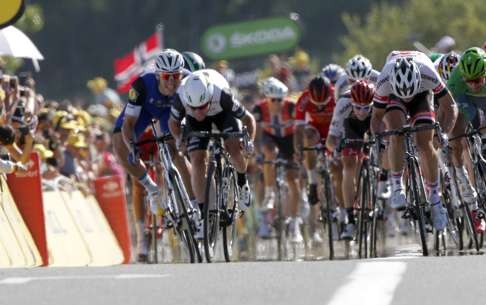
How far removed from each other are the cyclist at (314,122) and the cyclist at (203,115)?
400 centimetres

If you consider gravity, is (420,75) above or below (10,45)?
below

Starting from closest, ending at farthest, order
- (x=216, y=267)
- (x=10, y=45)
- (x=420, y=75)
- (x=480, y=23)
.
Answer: (x=216, y=267)
(x=420, y=75)
(x=10, y=45)
(x=480, y=23)

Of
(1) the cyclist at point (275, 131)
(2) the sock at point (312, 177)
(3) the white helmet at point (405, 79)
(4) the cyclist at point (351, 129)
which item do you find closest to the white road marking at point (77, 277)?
(3) the white helmet at point (405, 79)

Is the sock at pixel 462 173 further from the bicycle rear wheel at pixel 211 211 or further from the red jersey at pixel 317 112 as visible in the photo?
the red jersey at pixel 317 112

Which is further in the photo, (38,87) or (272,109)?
(38,87)

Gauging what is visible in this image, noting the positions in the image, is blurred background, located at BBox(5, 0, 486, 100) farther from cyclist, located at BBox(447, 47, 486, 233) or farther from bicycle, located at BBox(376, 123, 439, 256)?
bicycle, located at BBox(376, 123, 439, 256)

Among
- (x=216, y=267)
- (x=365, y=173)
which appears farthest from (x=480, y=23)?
(x=216, y=267)

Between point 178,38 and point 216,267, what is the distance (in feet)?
246

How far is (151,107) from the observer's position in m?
16.9

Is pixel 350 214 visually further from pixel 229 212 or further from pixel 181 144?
pixel 181 144

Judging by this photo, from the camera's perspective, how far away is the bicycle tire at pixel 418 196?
14.6 meters

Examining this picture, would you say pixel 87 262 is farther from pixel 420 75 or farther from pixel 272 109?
pixel 420 75

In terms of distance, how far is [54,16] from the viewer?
88312mm

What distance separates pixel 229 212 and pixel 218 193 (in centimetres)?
38
